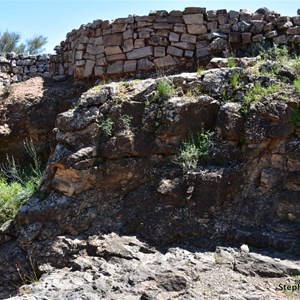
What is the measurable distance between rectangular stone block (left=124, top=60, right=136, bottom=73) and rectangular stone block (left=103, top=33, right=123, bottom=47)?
41 cm

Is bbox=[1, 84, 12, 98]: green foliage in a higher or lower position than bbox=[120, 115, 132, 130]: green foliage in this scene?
higher

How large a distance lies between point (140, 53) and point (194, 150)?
3.53 m

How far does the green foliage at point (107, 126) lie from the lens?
20.7 feet

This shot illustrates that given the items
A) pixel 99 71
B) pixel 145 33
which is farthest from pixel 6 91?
pixel 145 33

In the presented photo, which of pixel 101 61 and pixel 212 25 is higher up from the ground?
pixel 212 25

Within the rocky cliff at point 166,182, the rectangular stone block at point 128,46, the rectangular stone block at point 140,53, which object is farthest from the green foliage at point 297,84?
the rectangular stone block at point 128,46

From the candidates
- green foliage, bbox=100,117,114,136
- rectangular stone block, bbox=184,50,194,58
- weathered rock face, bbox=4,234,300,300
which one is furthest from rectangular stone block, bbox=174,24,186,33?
weathered rock face, bbox=4,234,300,300

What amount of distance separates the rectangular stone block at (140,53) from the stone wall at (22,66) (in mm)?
2729

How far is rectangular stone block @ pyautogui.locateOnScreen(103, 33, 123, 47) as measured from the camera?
8.95 meters

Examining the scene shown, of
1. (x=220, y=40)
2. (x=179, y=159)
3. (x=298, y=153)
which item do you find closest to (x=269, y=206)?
(x=298, y=153)

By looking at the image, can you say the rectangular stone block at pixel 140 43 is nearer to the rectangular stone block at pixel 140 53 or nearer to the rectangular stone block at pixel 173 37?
the rectangular stone block at pixel 140 53

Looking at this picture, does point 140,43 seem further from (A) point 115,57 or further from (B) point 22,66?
(B) point 22,66

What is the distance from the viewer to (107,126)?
6.34m

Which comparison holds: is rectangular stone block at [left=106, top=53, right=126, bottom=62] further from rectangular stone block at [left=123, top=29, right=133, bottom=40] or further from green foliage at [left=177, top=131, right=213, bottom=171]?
green foliage at [left=177, top=131, right=213, bottom=171]
